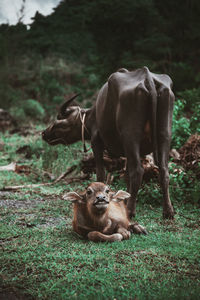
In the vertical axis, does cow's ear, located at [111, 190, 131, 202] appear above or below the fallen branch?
above

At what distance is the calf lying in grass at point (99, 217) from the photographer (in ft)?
12.1

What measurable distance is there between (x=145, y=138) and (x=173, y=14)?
1084 cm

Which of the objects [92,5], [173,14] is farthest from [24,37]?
[173,14]

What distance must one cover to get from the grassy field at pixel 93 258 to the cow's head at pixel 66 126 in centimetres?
157

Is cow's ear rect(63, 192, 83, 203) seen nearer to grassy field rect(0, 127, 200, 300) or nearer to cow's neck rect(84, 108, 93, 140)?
grassy field rect(0, 127, 200, 300)

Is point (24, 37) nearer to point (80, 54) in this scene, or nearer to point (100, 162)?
point (80, 54)

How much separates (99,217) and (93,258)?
70 cm

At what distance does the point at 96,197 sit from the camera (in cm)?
365

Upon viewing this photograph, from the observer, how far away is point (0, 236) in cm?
395

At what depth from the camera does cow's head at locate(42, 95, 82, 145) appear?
6668 mm

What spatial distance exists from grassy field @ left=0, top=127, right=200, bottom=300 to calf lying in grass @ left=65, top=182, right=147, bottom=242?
0.11m

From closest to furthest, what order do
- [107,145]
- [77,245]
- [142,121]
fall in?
[77,245] < [142,121] < [107,145]

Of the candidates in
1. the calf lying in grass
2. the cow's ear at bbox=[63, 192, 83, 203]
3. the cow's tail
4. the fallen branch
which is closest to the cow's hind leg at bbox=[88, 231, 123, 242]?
the calf lying in grass

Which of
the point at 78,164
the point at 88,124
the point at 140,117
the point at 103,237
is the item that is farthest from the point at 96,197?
the point at 78,164
